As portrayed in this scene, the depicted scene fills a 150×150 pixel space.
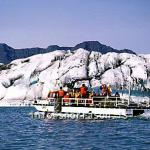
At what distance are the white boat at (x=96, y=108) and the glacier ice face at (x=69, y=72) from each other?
5043 centimetres

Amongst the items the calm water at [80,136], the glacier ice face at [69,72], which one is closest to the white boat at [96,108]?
the calm water at [80,136]

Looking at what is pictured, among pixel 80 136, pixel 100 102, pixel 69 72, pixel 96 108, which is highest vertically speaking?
pixel 69 72

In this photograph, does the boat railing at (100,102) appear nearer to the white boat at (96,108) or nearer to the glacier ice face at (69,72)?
the white boat at (96,108)

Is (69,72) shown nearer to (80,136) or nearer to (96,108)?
(96,108)

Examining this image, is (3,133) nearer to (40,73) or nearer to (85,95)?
(85,95)

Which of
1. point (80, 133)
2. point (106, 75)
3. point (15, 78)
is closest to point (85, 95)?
point (80, 133)

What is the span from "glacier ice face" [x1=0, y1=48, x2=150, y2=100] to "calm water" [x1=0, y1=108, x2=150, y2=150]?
62174 millimetres

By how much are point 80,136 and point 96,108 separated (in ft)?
61.9

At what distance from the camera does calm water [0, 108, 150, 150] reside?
116ft

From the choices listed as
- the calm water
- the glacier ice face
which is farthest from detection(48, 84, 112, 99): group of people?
the glacier ice face

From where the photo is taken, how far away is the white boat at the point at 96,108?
5897 centimetres

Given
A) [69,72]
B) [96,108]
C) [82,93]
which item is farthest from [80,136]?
[69,72]

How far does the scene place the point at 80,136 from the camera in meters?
40.9

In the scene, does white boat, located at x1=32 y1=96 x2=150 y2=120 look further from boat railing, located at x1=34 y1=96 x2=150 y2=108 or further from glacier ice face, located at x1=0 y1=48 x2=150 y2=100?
glacier ice face, located at x1=0 y1=48 x2=150 y2=100
